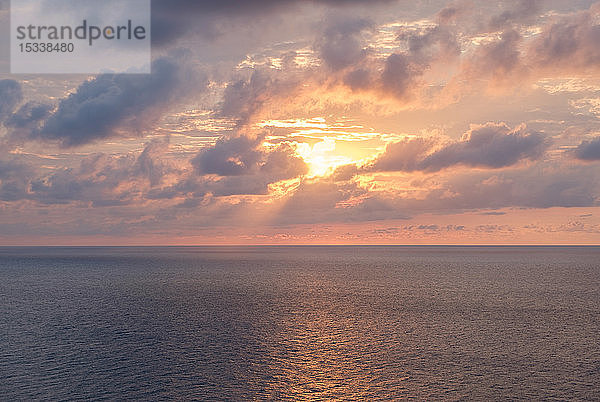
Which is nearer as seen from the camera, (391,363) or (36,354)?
(391,363)

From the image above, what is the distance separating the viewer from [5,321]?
82188 millimetres

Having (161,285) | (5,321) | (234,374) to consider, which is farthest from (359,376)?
(161,285)

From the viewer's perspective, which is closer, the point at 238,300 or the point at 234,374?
the point at 234,374

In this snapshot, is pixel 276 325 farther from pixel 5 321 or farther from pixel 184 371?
pixel 5 321

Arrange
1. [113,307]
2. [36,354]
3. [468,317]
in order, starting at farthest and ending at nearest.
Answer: [113,307], [468,317], [36,354]

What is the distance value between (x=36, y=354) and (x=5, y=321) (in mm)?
29810

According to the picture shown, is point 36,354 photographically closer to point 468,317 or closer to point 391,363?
point 391,363

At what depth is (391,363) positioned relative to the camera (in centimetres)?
5434

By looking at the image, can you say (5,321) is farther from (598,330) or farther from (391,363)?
(598,330)

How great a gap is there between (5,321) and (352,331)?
54293 mm

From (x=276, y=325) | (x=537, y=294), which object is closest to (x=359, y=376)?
(x=276, y=325)

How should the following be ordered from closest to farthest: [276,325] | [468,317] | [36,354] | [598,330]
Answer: [36,354] < [598,330] < [276,325] < [468,317]

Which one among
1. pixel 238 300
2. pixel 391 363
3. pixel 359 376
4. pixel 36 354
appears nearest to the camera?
pixel 359 376

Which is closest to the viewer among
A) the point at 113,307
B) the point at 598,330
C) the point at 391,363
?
the point at 391,363
